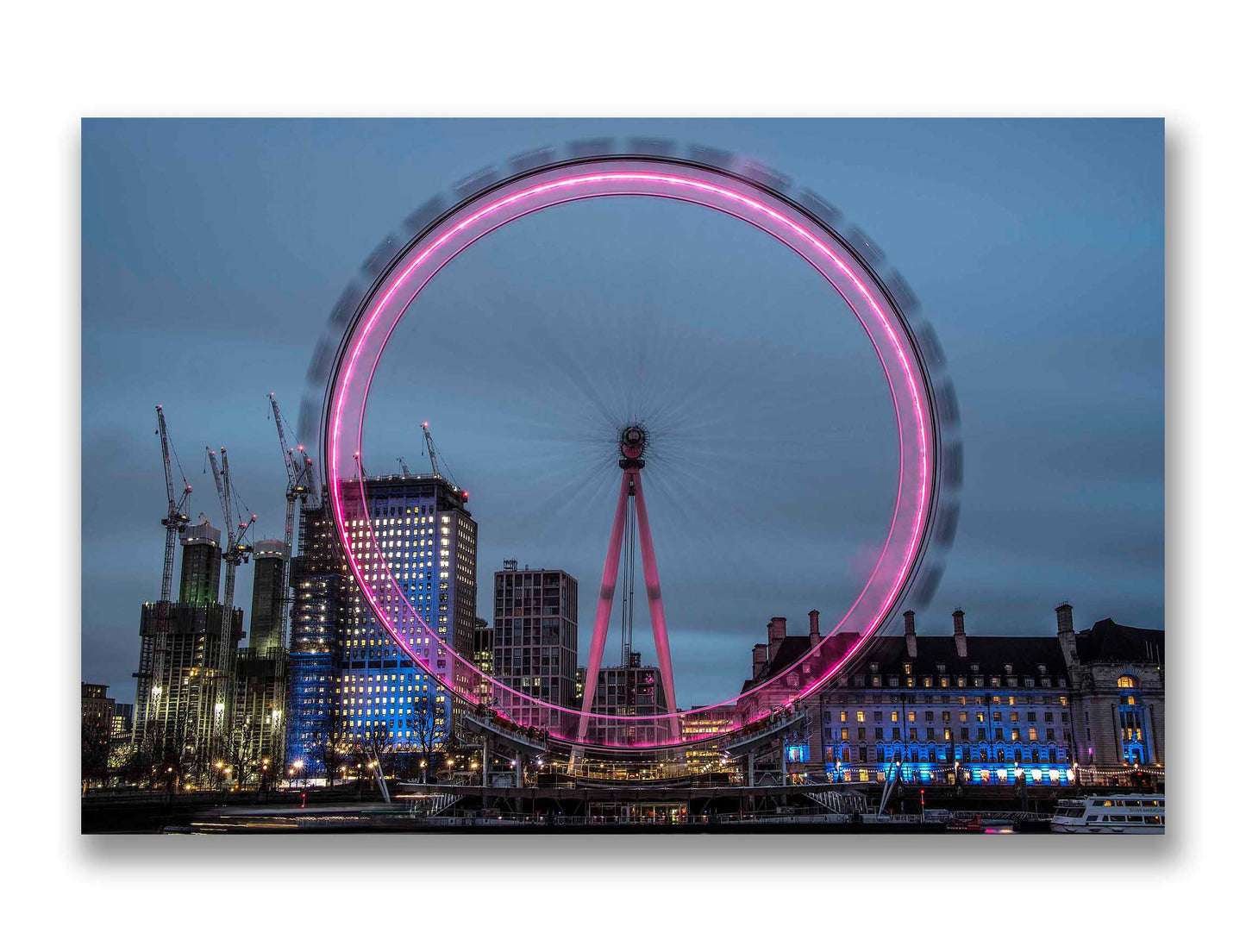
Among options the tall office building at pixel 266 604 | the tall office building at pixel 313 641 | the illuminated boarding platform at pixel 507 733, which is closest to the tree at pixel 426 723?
the tall office building at pixel 313 641

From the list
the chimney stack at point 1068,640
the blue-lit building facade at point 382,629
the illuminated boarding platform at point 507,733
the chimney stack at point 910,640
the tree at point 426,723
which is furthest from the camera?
the tree at point 426,723

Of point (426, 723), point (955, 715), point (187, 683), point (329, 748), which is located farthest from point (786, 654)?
point (187, 683)

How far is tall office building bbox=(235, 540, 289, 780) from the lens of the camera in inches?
1953

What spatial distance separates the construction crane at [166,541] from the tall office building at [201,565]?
1344 millimetres

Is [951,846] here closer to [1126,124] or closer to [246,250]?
[1126,124]

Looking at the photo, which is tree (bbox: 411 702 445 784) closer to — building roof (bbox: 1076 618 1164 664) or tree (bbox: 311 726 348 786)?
tree (bbox: 311 726 348 786)

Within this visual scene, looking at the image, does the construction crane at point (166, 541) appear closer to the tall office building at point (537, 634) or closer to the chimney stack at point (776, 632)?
the tall office building at point (537, 634)

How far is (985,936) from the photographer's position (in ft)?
29.1

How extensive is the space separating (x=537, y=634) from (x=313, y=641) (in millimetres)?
31193

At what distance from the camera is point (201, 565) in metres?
44.0

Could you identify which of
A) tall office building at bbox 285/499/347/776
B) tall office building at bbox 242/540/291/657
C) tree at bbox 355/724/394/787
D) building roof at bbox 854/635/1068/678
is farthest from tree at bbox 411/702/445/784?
building roof at bbox 854/635/1068/678

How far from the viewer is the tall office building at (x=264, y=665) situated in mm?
49594
